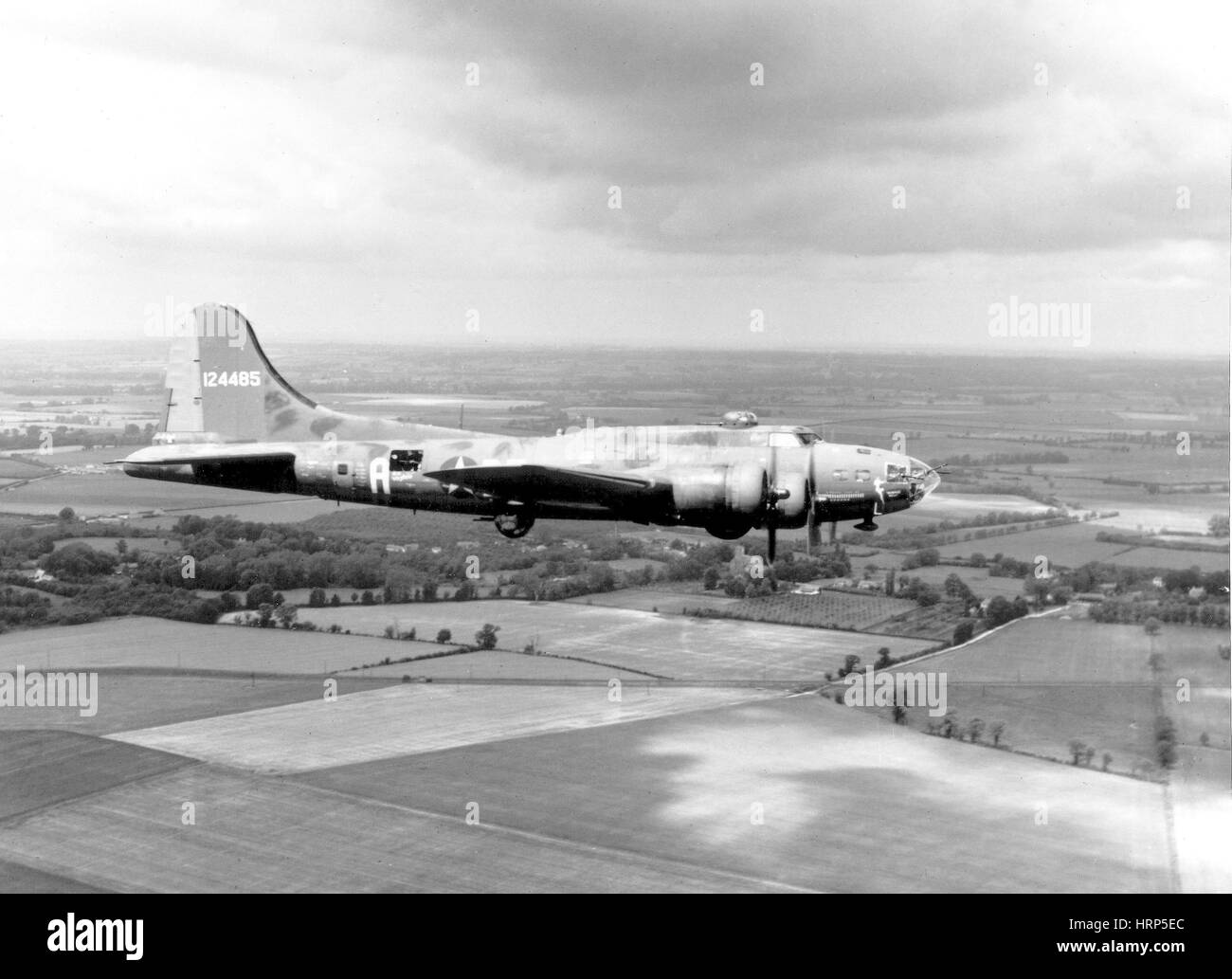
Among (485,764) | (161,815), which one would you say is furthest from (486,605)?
(161,815)

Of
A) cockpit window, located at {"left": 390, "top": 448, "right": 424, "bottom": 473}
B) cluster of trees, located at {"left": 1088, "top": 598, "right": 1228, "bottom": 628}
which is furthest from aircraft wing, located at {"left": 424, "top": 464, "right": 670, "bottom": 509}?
cluster of trees, located at {"left": 1088, "top": 598, "right": 1228, "bottom": 628}

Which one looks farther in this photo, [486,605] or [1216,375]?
[1216,375]

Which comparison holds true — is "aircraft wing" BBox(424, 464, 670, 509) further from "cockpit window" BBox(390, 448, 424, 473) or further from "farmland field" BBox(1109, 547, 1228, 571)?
"farmland field" BBox(1109, 547, 1228, 571)

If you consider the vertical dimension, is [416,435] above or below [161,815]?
above

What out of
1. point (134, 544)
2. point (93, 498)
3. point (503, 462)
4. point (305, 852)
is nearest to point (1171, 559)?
point (503, 462)

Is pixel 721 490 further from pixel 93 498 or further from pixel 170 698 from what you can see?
pixel 93 498

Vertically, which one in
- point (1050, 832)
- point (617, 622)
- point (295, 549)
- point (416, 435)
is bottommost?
point (1050, 832)
